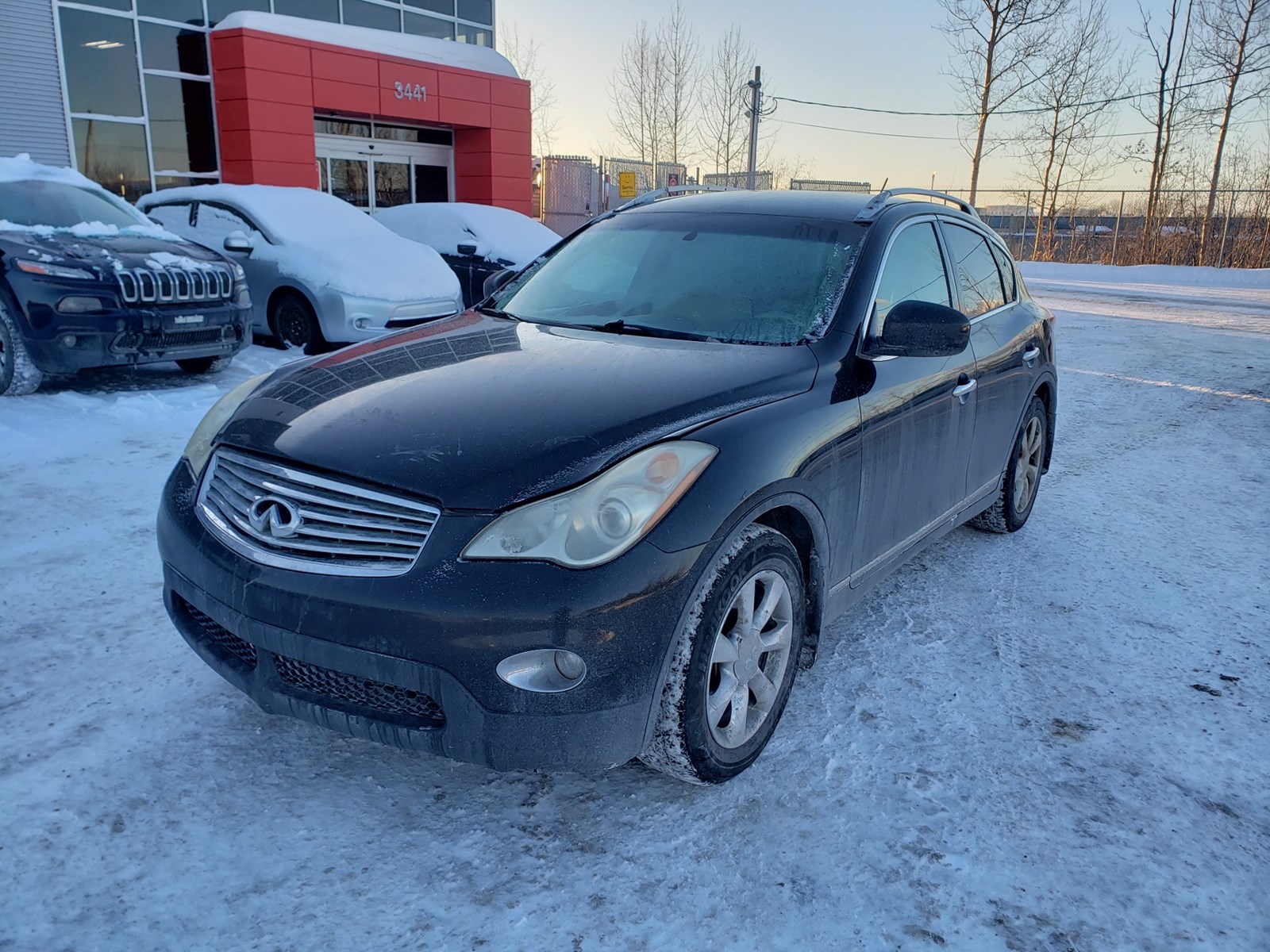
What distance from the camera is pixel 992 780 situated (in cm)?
271

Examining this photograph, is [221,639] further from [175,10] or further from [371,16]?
[371,16]

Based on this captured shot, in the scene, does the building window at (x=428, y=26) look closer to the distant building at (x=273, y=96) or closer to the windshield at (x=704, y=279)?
the distant building at (x=273, y=96)

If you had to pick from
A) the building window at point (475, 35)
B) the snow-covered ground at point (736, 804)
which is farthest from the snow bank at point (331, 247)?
the building window at point (475, 35)

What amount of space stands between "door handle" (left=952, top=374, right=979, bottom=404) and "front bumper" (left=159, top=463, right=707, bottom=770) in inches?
71.6

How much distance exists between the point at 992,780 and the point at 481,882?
1477 mm

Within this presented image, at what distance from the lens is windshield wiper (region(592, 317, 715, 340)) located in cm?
322

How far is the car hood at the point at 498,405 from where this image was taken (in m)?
2.29

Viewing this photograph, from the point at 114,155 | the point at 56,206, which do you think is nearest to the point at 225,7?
the point at 114,155

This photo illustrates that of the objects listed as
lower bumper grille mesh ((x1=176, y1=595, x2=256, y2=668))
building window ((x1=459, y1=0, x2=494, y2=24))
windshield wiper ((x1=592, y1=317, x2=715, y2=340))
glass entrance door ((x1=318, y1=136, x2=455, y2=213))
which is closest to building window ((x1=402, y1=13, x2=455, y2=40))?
building window ((x1=459, y1=0, x2=494, y2=24))

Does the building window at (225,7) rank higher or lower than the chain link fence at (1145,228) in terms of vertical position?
higher

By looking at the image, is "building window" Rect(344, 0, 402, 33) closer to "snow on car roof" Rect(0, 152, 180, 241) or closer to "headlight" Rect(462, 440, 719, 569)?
"snow on car roof" Rect(0, 152, 180, 241)

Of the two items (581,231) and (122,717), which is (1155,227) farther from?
(122,717)

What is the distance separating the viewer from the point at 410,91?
17.9 meters

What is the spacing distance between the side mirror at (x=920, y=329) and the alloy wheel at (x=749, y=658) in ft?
3.17
